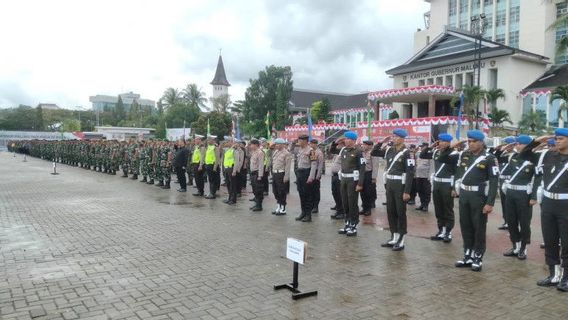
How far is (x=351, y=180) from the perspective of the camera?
8609 millimetres

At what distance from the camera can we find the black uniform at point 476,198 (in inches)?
252

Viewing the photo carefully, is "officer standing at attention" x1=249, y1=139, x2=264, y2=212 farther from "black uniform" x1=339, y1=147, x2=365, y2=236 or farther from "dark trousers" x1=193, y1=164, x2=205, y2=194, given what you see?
"black uniform" x1=339, y1=147, x2=365, y2=236

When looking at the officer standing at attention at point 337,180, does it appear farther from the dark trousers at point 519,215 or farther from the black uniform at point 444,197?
the dark trousers at point 519,215

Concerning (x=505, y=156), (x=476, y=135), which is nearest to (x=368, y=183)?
(x=505, y=156)

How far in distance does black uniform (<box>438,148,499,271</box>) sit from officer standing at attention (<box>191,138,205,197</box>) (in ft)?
30.9

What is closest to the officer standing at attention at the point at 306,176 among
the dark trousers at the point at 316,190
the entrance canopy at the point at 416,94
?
the dark trousers at the point at 316,190

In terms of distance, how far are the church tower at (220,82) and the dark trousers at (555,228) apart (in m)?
103

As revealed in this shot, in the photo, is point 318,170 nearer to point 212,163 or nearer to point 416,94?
point 212,163

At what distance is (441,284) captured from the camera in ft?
18.7

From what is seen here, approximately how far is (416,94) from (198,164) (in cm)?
2688

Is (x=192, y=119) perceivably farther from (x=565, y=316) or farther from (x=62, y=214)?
(x=565, y=316)

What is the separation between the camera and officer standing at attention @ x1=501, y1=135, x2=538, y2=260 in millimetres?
6941

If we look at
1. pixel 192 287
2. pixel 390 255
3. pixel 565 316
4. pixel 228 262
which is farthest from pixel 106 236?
pixel 565 316

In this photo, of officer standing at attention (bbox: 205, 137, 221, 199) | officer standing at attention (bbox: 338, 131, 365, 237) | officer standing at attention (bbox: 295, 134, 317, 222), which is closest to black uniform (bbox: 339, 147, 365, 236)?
officer standing at attention (bbox: 338, 131, 365, 237)
